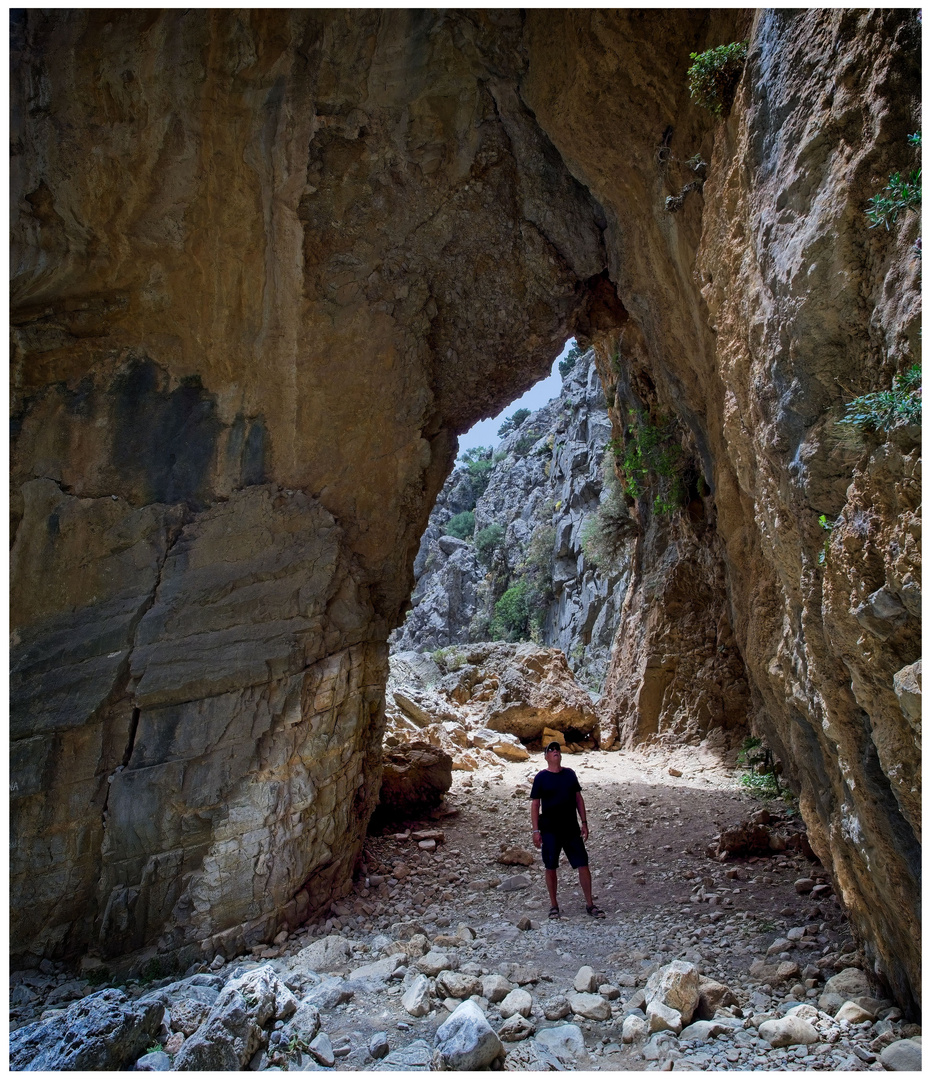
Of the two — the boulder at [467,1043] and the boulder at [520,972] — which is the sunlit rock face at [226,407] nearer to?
the boulder at [520,972]

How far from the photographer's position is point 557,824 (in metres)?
5.24

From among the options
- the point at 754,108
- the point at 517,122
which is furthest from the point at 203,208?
the point at 754,108

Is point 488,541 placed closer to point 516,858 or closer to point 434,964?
point 516,858

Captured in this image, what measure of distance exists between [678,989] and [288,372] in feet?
19.0

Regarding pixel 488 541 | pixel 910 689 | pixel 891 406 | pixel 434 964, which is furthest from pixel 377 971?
pixel 488 541

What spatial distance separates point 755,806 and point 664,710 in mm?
4462

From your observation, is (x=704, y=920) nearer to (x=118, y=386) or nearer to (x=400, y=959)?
(x=400, y=959)

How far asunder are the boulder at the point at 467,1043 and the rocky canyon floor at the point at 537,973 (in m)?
0.07

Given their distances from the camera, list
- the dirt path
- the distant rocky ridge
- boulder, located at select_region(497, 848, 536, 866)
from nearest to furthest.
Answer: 1. the dirt path
2. boulder, located at select_region(497, 848, 536, 866)
3. the distant rocky ridge

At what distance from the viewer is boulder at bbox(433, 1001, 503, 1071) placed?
310 centimetres

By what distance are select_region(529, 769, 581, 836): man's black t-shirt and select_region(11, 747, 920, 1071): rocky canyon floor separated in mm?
660

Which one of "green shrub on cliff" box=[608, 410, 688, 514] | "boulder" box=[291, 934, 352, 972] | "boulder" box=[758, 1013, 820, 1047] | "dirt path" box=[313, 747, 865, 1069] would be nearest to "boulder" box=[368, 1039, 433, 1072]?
"dirt path" box=[313, 747, 865, 1069]

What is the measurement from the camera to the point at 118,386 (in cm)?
611

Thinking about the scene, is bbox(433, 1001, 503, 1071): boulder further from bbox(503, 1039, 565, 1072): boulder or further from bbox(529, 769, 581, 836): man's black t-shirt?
bbox(529, 769, 581, 836): man's black t-shirt
